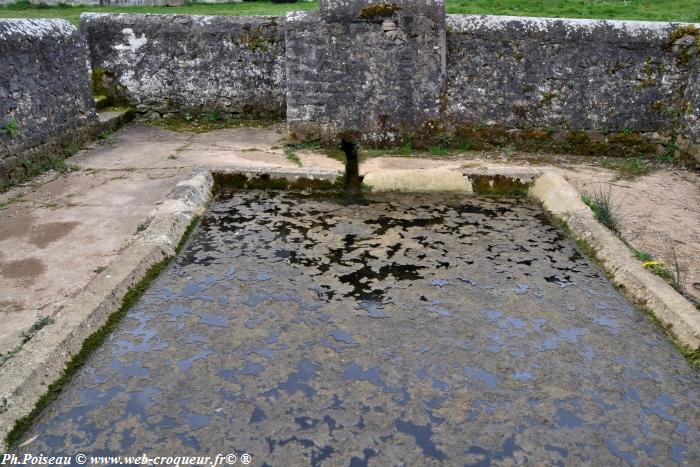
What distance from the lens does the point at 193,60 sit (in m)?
7.39

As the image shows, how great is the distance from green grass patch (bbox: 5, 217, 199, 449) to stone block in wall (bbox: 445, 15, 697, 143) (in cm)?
378

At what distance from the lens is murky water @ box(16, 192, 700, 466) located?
2.45 meters

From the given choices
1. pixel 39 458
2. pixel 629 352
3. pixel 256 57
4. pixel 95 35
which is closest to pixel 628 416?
pixel 629 352

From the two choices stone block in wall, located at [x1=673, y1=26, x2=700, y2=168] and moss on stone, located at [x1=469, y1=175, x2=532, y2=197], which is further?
stone block in wall, located at [x1=673, y1=26, x2=700, y2=168]

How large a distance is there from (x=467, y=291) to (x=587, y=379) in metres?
0.97

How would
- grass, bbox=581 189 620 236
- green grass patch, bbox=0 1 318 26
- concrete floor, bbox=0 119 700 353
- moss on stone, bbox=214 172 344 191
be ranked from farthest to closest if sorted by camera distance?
green grass patch, bbox=0 1 318 26 → moss on stone, bbox=214 172 344 191 → grass, bbox=581 189 620 236 → concrete floor, bbox=0 119 700 353

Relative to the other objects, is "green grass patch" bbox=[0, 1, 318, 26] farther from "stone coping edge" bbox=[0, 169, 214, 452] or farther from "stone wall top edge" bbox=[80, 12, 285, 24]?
"stone coping edge" bbox=[0, 169, 214, 452]

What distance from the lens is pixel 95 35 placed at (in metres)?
7.30

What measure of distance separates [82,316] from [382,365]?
155 centimetres

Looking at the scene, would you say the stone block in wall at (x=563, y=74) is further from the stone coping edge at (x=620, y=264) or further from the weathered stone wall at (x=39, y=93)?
the weathered stone wall at (x=39, y=93)

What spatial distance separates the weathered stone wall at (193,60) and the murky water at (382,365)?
12.0 ft

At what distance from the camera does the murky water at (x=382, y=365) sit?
8.04 feet

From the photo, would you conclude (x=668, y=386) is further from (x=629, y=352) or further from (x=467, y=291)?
(x=467, y=291)

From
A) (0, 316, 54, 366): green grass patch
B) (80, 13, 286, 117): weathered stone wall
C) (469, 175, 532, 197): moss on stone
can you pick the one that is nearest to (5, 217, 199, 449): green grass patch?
(0, 316, 54, 366): green grass patch
